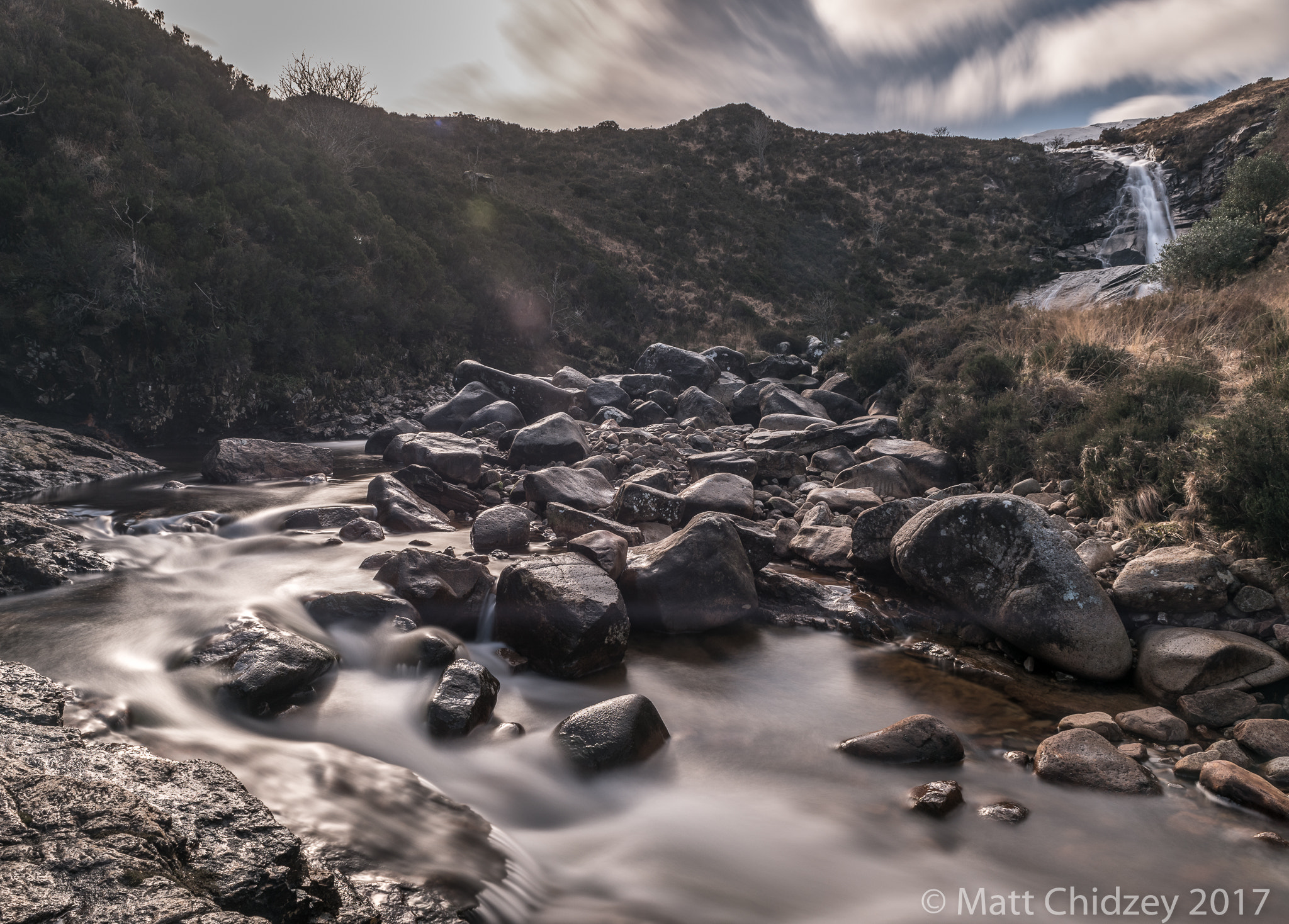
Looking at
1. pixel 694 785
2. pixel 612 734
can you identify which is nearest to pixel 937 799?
pixel 694 785

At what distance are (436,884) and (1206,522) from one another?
25.0ft

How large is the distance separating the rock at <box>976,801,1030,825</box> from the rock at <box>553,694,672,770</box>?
7.23ft

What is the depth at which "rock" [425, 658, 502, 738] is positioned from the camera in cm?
480

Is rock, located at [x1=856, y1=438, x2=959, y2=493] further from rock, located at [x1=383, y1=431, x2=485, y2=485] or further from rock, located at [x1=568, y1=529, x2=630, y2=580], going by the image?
rock, located at [x1=383, y1=431, x2=485, y2=485]

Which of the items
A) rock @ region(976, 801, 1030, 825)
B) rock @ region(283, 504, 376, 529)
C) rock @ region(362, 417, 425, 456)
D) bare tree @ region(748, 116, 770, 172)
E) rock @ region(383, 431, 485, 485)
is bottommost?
rock @ region(976, 801, 1030, 825)

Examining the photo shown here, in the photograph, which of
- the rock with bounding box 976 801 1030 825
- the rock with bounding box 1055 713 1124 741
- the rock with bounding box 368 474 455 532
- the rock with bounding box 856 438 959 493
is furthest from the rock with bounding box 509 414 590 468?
the rock with bounding box 976 801 1030 825

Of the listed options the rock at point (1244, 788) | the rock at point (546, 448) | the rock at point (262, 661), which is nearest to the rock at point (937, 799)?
the rock at point (1244, 788)

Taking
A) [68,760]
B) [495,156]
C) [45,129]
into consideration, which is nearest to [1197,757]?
[68,760]

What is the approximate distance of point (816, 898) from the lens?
144 inches

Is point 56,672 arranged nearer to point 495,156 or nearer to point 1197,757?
point 1197,757

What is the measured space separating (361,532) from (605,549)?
3.57 metres

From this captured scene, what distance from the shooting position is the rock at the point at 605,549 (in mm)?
6969

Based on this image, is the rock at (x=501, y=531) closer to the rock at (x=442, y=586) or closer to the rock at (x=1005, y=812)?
the rock at (x=442, y=586)

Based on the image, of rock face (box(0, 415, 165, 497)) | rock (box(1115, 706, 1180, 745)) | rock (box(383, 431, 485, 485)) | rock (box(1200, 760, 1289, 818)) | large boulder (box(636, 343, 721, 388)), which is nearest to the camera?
rock (box(1200, 760, 1289, 818))
